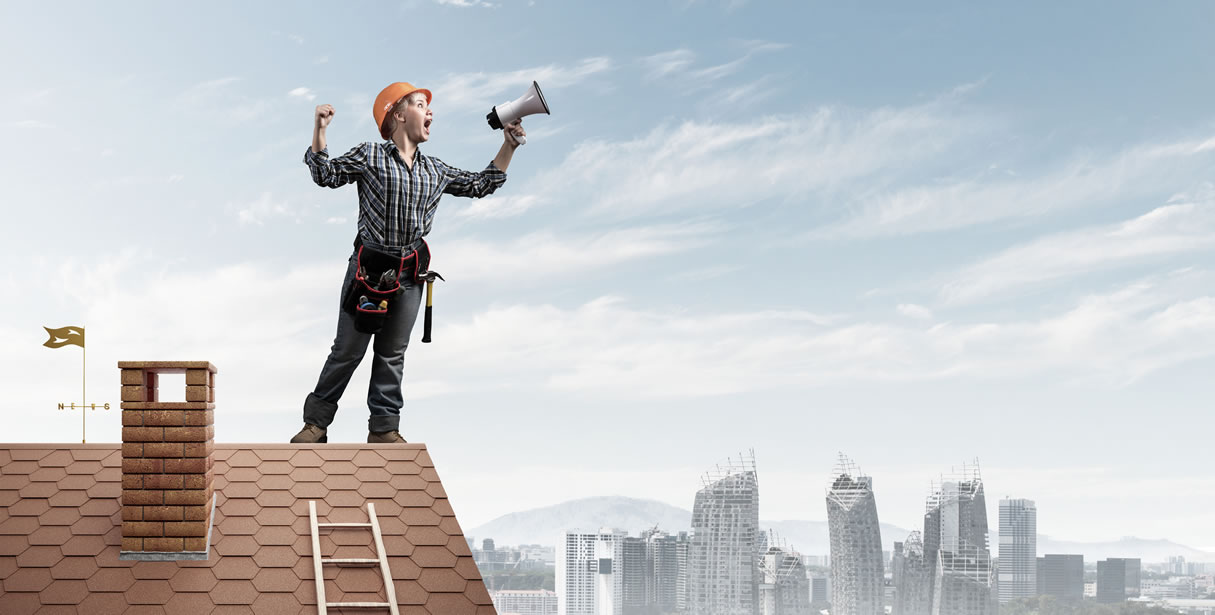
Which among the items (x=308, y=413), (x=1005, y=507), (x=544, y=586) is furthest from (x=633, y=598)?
(x=308, y=413)

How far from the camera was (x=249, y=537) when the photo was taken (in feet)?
23.6

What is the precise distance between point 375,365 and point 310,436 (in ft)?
2.69

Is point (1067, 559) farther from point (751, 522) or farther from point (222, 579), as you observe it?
point (222, 579)

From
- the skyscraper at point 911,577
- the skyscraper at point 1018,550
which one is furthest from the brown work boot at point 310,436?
the skyscraper at point 1018,550

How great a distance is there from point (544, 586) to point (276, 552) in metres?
65.4

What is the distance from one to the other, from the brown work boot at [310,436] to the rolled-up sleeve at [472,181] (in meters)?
2.38

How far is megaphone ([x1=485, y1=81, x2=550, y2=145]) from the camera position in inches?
347

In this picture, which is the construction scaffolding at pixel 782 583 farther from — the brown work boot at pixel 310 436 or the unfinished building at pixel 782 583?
the brown work boot at pixel 310 436

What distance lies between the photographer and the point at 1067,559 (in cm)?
6931

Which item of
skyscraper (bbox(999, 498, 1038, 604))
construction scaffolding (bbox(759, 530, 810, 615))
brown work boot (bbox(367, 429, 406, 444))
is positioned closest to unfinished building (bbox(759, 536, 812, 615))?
construction scaffolding (bbox(759, 530, 810, 615))

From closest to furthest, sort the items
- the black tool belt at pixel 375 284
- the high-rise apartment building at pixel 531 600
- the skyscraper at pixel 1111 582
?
the black tool belt at pixel 375 284, the high-rise apartment building at pixel 531 600, the skyscraper at pixel 1111 582

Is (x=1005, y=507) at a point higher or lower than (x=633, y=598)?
higher

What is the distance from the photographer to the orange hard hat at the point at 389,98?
8656 millimetres

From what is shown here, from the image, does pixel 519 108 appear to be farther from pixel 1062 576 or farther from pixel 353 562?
pixel 1062 576
